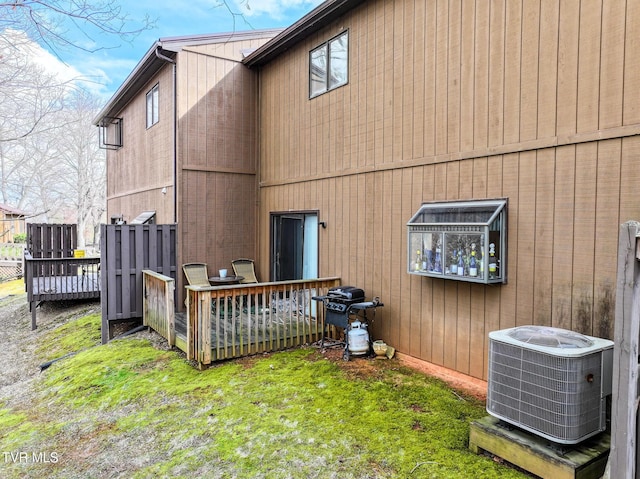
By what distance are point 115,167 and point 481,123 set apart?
12794 millimetres

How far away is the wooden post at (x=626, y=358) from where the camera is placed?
237 cm

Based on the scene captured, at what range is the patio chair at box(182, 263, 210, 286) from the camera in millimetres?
8363

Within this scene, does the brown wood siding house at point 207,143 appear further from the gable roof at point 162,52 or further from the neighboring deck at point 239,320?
the neighboring deck at point 239,320

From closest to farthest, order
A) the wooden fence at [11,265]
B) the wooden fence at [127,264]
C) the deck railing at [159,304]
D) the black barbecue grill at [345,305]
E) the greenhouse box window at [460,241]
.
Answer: the greenhouse box window at [460,241], the black barbecue grill at [345,305], the deck railing at [159,304], the wooden fence at [127,264], the wooden fence at [11,265]

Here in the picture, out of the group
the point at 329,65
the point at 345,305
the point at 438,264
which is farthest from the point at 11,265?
the point at 438,264

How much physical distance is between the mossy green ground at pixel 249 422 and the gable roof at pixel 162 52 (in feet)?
17.1

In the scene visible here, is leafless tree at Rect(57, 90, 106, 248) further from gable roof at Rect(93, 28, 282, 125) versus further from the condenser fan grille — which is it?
the condenser fan grille

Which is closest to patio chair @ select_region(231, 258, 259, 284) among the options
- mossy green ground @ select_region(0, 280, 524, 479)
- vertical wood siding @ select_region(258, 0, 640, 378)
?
vertical wood siding @ select_region(258, 0, 640, 378)

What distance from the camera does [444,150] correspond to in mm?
5184

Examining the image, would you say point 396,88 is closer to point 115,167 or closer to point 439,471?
point 439,471

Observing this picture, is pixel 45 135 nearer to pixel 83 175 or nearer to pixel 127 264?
pixel 127 264

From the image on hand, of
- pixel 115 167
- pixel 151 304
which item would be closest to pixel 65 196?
pixel 115 167

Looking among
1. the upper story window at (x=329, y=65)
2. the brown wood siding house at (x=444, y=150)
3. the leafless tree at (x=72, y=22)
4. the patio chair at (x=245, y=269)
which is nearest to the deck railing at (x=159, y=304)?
the brown wood siding house at (x=444, y=150)

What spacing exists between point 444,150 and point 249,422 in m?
3.72
